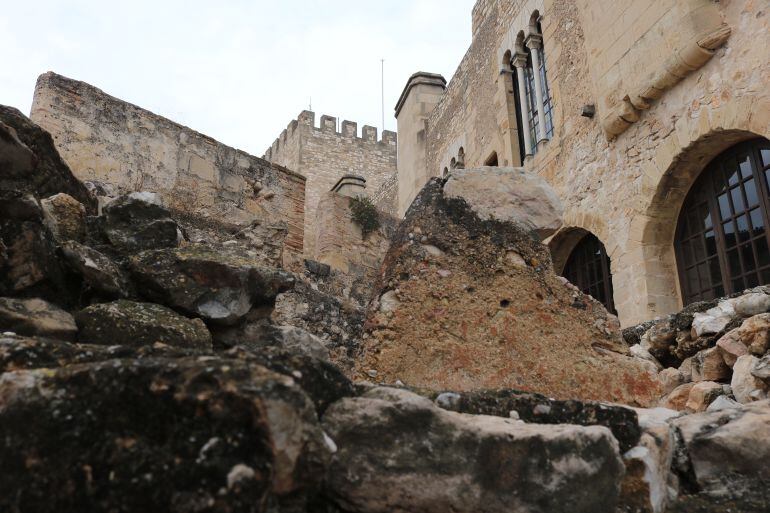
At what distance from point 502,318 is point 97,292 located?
171 cm

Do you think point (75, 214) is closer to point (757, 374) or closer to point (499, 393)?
point (499, 393)

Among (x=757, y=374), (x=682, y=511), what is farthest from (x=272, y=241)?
(x=682, y=511)

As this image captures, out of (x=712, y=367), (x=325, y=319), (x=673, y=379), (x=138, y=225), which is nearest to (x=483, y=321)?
(x=138, y=225)

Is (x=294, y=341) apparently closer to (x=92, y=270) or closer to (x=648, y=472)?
(x=92, y=270)

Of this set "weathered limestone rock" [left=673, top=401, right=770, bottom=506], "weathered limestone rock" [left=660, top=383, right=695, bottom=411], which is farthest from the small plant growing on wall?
"weathered limestone rock" [left=673, top=401, right=770, bottom=506]

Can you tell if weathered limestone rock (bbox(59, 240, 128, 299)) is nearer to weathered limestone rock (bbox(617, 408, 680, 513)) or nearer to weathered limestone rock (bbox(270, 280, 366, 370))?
weathered limestone rock (bbox(617, 408, 680, 513))

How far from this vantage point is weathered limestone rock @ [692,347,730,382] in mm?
4252

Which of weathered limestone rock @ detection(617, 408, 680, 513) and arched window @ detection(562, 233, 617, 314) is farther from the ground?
arched window @ detection(562, 233, 617, 314)

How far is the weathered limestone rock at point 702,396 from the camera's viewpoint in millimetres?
3809

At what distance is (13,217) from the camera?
202 centimetres

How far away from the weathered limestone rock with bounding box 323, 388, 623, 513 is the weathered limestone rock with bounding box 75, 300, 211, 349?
836mm

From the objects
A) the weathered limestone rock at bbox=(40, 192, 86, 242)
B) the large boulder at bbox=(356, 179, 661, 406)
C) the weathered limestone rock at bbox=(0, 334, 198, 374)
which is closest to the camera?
the weathered limestone rock at bbox=(0, 334, 198, 374)

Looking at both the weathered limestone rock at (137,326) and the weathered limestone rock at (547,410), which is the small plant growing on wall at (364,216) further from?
the weathered limestone rock at (547,410)

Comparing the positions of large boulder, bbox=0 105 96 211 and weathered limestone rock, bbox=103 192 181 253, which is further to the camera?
weathered limestone rock, bbox=103 192 181 253
